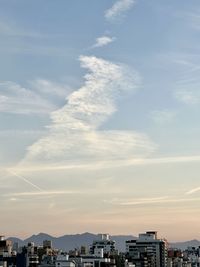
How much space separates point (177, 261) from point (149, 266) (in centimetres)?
2909

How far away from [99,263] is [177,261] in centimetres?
6437

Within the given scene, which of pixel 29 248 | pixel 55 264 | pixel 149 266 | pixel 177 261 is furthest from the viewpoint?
pixel 177 261

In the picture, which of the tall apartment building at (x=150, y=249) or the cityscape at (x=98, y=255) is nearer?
the cityscape at (x=98, y=255)

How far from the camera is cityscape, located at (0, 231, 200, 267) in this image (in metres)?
126

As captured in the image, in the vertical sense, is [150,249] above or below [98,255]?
above

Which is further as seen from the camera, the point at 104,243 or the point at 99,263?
the point at 104,243

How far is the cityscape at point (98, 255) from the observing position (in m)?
126

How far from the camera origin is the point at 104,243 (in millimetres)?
167125

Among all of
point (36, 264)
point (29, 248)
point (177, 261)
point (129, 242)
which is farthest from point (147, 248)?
point (36, 264)

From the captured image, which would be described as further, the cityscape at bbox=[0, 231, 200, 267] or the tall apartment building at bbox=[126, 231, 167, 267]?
the tall apartment building at bbox=[126, 231, 167, 267]

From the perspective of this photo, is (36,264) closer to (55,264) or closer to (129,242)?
(55,264)

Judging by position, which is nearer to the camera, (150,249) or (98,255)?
(98,255)

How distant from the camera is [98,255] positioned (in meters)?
139

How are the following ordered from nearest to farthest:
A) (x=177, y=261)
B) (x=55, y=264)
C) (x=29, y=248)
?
(x=55, y=264)
(x=29, y=248)
(x=177, y=261)
